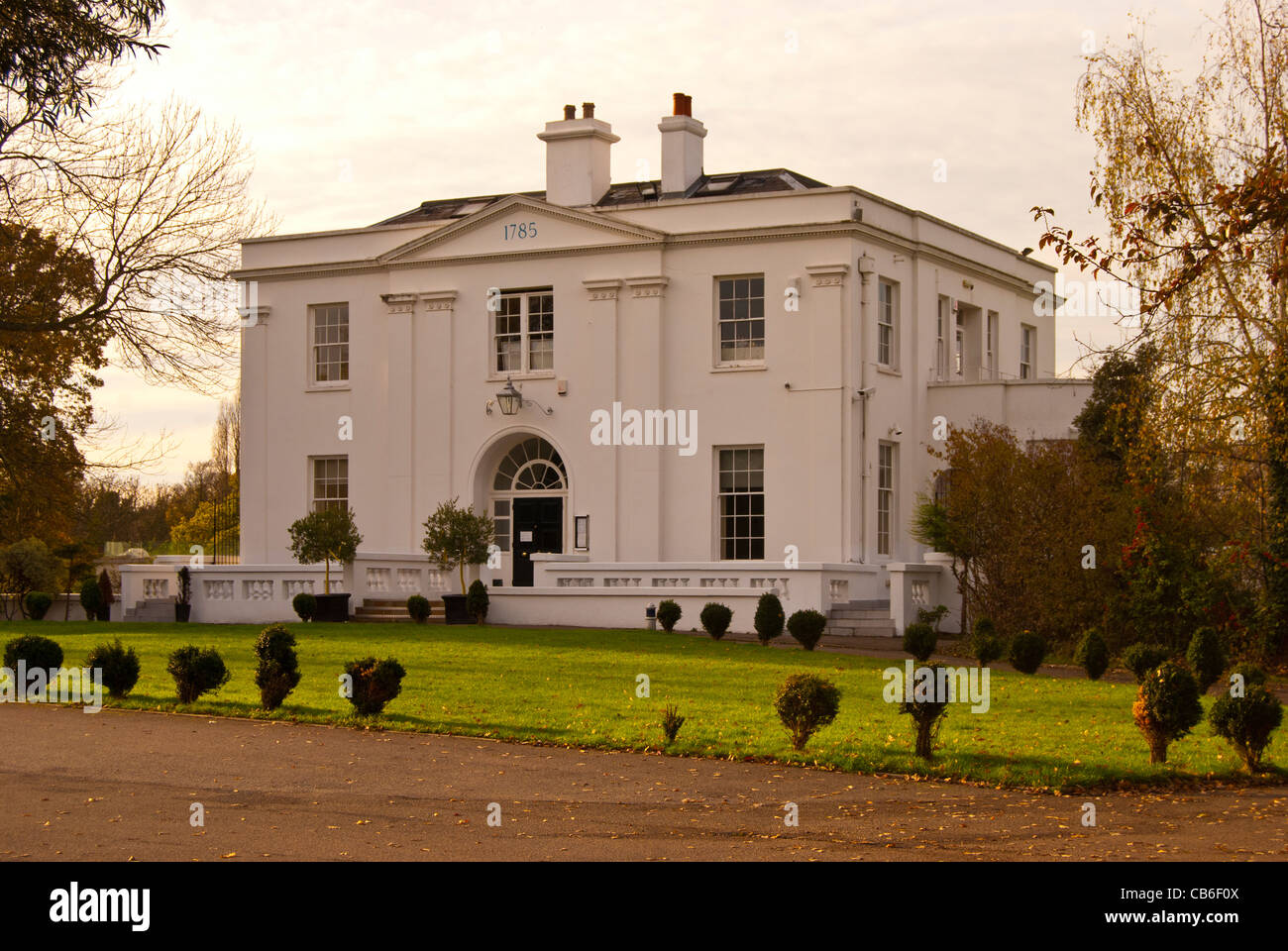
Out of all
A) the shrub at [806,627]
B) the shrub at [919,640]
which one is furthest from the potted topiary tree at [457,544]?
the shrub at [919,640]

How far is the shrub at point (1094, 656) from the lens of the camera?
21.8 meters

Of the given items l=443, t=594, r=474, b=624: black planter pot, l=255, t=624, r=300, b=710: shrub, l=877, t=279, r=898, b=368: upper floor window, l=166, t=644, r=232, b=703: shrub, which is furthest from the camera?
l=877, t=279, r=898, b=368: upper floor window

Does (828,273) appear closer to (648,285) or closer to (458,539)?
(648,285)

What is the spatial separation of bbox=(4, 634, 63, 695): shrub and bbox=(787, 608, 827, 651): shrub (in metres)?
11.6

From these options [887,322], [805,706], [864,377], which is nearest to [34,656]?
[805,706]

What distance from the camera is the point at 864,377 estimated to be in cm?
3222

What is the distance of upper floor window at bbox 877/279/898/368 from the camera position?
1309 inches

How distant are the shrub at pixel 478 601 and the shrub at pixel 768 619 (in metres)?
6.02

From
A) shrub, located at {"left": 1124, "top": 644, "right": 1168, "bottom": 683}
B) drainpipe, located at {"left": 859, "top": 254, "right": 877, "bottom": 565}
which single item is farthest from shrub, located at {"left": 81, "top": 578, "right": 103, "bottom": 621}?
shrub, located at {"left": 1124, "top": 644, "right": 1168, "bottom": 683}

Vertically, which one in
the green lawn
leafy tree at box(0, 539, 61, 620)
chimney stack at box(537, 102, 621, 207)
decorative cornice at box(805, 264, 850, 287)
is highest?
chimney stack at box(537, 102, 621, 207)

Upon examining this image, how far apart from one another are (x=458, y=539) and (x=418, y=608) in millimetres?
1657

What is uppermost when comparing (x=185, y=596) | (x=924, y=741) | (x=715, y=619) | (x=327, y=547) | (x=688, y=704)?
(x=327, y=547)

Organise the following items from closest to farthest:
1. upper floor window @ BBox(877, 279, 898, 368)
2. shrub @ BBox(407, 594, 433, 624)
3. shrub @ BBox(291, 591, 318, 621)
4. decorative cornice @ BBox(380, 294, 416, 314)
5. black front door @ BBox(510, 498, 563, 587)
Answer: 1. shrub @ BBox(407, 594, 433, 624)
2. shrub @ BBox(291, 591, 318, 621)
3. upper floor window @ BBox(877, 279, 898, 368)
4. black front door @ BBox(510, 498, 563, 587)
5. decorative cornice @ BBox(380, 294, 416, 314)

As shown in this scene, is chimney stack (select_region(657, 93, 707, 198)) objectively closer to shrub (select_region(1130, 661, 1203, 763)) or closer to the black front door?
the black front door
